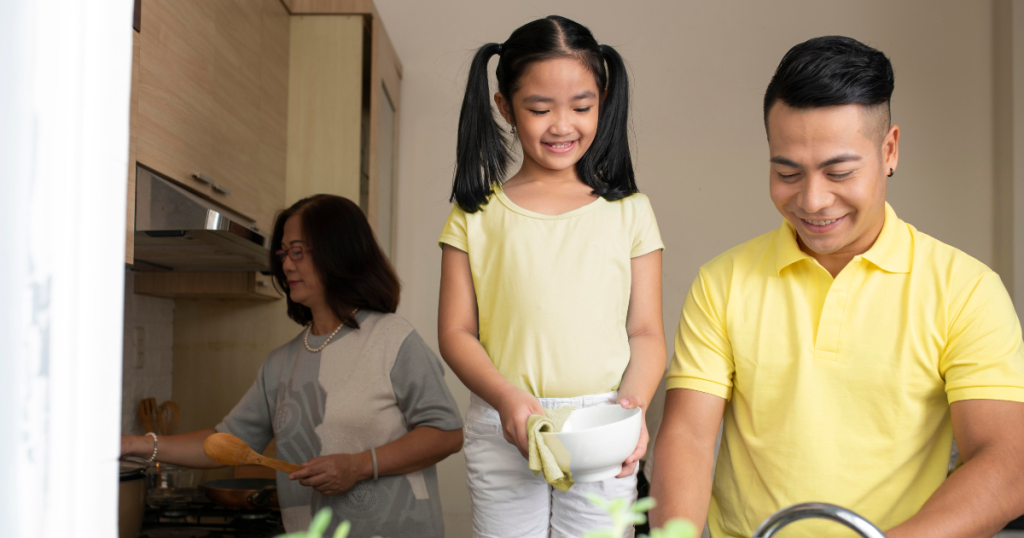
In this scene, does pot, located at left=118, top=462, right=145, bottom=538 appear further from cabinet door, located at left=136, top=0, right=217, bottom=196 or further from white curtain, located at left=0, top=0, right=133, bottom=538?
white curtain, located at left=0, top=0, right=133, bottom=538

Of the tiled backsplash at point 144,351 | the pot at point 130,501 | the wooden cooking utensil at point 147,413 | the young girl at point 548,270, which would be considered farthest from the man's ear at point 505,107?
the wooden cooking utensil at point 147,413

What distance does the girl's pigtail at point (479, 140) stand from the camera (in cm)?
118

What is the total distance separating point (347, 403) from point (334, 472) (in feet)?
0.59

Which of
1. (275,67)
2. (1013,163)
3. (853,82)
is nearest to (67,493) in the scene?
(853,82)

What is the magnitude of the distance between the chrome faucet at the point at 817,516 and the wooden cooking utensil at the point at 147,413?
2427 mm

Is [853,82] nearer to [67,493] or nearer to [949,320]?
[949,320]

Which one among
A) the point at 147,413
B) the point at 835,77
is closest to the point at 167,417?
the point at 147,413

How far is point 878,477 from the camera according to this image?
1015 millimetres

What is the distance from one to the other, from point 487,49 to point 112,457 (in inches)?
37.0

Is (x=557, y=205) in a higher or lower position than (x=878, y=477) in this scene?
higher

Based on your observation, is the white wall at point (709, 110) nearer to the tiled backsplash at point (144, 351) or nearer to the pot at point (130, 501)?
the tiled backsplash at point (144, 351)

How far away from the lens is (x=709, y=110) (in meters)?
3.16

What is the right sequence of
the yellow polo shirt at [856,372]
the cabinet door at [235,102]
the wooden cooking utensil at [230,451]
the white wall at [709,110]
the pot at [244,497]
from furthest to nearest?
the white wall at [709,110]
the cabinet door at [235,102]
the pot at [244,497]
the wooden cooking utensil at [230,451]
the yellow polo shirt at [856,372]

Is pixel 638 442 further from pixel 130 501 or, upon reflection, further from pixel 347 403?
pixel 130 501
